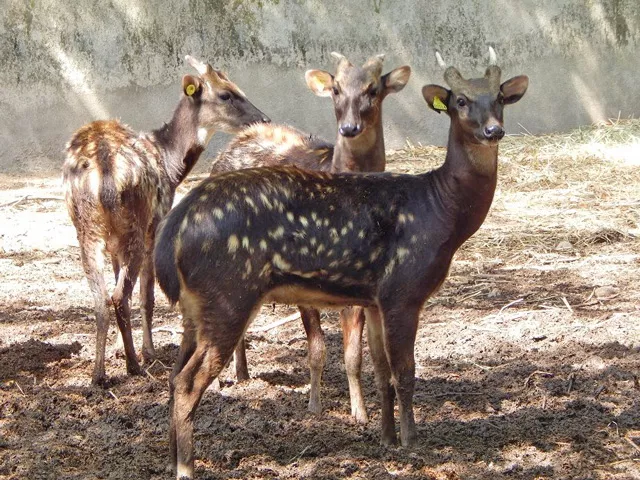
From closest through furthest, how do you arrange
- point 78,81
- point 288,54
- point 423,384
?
1. point 423,384
2. point 78,81
3. point 288,54

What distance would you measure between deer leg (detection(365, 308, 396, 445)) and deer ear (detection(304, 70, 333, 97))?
7.79 ft

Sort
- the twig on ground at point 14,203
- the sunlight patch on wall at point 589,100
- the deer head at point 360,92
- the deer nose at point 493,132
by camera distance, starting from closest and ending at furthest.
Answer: the deer nose at point 493,132
the deer head at point 360,92
the twig on ground at point 14,203
the sunlight patch on wall at point 589,100

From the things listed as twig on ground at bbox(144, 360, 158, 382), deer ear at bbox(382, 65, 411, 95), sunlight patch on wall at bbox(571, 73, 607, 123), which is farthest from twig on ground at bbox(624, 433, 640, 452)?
sunlight patch on wall at bbox(571, 73, 607, 123)

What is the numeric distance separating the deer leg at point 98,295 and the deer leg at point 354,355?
149 centimetres

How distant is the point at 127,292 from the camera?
6309 mm

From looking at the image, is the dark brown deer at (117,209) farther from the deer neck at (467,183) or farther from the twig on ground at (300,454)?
the deer neck at (467,183)

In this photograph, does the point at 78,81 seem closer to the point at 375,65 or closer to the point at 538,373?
the point at 375,65

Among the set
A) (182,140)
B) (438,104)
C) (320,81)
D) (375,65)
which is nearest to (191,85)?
(182,140)

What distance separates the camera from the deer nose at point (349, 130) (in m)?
6.18

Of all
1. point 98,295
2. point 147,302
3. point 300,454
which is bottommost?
point 300,454

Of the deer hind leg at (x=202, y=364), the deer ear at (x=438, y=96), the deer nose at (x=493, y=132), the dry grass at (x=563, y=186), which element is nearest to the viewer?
the deer hind leg at (x=202, y=364)

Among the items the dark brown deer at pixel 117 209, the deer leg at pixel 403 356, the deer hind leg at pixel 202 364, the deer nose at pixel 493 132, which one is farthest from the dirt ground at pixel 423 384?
the deer nose at pixel 493 132

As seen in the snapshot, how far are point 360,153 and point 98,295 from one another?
1.85m

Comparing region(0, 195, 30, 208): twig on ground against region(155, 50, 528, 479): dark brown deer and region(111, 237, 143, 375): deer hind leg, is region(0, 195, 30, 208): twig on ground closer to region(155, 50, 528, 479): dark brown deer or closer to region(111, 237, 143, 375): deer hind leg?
region(111, 237, 143, 375): deer hind leg
